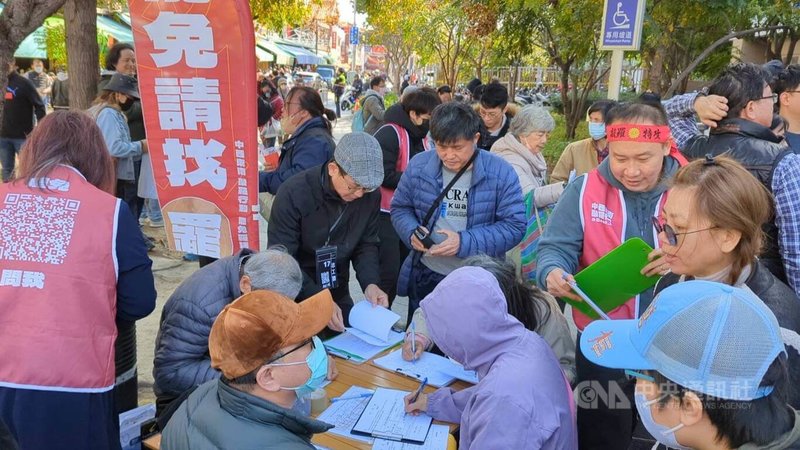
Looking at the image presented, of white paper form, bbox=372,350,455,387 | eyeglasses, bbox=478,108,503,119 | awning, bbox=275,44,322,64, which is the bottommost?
white paper form, bbox=372,350,455,387

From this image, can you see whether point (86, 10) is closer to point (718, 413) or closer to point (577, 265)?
point (577, 265)

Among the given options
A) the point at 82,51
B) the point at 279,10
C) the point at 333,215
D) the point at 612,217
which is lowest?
the point at 333,215

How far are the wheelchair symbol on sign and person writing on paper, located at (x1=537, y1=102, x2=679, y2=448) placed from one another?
3.49 metres

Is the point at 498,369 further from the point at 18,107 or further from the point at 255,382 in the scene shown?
the point at 18,107

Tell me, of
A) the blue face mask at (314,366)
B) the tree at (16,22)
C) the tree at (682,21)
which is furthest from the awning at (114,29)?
the blue face mask at (314,366)

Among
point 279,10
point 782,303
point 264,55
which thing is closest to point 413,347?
point 782,303

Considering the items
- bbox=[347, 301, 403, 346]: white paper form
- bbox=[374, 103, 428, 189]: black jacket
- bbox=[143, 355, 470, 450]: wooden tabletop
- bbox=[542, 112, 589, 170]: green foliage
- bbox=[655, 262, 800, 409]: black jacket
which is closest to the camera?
bbox=[655, 262, 800, 409]: black jacket

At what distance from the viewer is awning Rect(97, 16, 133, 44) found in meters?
14.9

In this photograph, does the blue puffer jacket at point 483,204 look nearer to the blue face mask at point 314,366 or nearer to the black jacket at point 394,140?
the black jacket at point 394,140

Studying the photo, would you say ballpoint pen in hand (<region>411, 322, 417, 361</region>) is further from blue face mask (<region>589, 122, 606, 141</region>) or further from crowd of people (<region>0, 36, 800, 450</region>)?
blue face mask (<region>589, 122, 606, 141</region>)

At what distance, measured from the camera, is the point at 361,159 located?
2.53 metres

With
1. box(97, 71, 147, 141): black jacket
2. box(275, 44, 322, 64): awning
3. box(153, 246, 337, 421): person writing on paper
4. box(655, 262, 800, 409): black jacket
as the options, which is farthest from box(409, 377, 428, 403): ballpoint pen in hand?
box(275, 44, 322, 64): awning

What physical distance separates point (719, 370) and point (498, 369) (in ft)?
2.07

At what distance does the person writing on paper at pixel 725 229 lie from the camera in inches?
57.9
